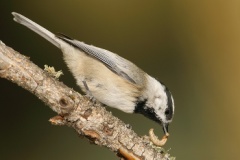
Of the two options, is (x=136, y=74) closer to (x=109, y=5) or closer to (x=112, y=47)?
(x=112, y=47)

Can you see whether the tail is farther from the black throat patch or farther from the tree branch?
the black throat patch

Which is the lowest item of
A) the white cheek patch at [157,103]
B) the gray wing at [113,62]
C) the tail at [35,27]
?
the white cheek patch at [157,103]

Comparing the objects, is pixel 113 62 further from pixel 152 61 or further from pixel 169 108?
pixel 152 61

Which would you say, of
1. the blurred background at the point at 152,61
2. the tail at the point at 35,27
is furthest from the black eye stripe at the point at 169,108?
the blurred background at the point at 152,61

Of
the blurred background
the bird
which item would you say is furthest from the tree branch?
the blurred background

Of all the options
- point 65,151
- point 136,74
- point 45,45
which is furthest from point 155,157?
point 45,45

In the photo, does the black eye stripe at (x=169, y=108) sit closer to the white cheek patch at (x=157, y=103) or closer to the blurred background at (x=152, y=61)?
the white cheek patch at (x=157, y=103)
